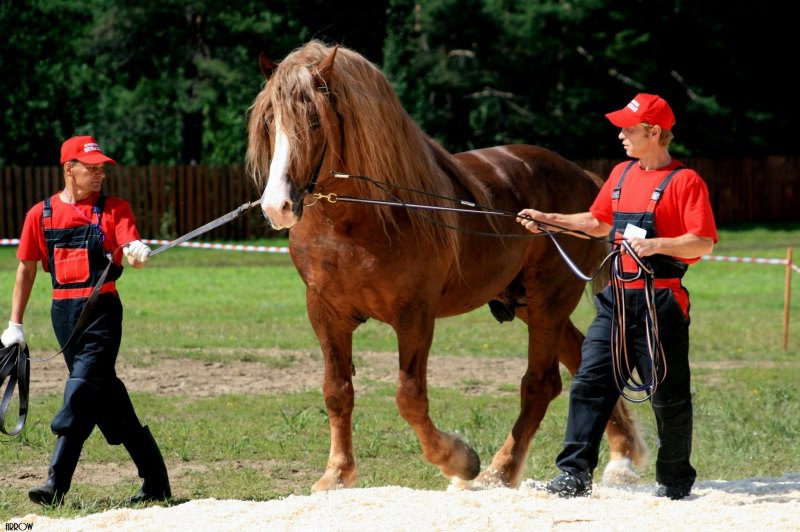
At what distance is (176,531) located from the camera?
190 inches

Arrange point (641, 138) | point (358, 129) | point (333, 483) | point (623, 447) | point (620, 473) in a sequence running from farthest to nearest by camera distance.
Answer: point (623, 447) < point (620, 473) < point (333, 483) < point (358, 129) < point (641, 138)

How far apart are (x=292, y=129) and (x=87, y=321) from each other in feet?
4.89

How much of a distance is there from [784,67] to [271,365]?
3024 centimetres

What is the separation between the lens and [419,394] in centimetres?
613

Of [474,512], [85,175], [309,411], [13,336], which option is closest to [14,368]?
[13,336]

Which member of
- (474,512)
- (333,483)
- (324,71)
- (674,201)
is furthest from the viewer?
(333,483)

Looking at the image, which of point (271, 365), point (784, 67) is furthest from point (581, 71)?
point (271, 365)

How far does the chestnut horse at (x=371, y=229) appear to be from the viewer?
18.7 ft

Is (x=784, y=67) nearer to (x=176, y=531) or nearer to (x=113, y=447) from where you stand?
(x=113, y=447)

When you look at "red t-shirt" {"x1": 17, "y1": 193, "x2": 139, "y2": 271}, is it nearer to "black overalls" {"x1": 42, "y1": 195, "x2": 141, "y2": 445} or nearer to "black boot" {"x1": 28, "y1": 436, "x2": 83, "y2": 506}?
"black overalls" {"x1": 42, "y1": 195, "x2": 141, "y2": 445}

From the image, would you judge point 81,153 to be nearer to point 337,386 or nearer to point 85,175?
point 85,175

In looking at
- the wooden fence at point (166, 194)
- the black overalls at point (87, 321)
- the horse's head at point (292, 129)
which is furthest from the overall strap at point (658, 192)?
the wooden fence at point (166, 194)

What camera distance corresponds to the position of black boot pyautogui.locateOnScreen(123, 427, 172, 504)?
243 inches

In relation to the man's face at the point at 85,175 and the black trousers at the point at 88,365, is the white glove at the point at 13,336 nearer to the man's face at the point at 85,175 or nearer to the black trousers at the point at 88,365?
the black trousers at the point at 88,365
